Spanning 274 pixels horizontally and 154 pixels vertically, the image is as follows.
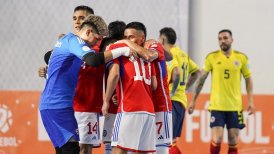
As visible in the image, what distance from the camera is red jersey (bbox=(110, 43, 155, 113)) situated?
842 centimetres

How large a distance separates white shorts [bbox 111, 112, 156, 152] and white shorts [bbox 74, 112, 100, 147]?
2.44ft

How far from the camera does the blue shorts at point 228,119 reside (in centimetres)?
1283

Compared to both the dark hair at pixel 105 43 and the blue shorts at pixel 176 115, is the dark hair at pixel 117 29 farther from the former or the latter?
the blue shorts at pixel 176 115

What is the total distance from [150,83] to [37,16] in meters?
6.85

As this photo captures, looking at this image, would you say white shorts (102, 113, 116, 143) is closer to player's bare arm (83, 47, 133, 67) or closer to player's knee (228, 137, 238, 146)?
player's bare arm (83, 47, 133, 67)

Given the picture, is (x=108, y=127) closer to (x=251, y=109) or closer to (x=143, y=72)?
(x=143, y=72)

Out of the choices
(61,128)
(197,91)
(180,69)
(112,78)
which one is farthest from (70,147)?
(197,91)

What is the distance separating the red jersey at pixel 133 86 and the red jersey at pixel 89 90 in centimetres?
71

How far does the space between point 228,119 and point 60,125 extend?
17.3ft

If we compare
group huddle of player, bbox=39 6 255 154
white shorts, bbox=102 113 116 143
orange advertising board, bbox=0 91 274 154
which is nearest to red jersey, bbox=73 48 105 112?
group huddle of player, bbox=39 6 255 154

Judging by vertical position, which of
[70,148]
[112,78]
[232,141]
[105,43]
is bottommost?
[232,141]

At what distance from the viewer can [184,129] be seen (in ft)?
44.3

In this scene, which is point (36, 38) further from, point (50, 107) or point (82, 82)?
point (50, 107)

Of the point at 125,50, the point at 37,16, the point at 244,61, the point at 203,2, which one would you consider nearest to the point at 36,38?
the point at 37,16
